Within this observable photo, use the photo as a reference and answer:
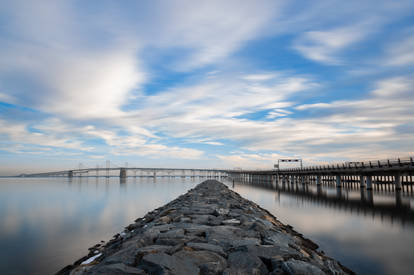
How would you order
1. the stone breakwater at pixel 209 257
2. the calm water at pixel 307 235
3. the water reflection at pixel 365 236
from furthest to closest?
the calm water at pixel 307 235 → the water reflection at pixel 365 236 → the stone breakwater at pixel 209 257

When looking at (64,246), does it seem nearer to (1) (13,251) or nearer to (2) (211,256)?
(1) (13,251)

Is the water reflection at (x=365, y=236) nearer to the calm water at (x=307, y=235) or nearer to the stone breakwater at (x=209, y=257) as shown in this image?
the calm water at (x=307, y=235)

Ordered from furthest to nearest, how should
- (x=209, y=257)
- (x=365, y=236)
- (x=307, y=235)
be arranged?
1. (x=307, y=235)
2. (x=365, y=236)
3. (x=209, y=257)

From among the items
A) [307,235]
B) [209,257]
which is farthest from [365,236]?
[209,257]

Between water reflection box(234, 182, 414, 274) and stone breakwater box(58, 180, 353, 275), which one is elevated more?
stone breakwater box(58, 180, 353, 275)

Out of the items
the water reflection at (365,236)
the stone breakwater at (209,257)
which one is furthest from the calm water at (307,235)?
the stone breakwater at (209,257)

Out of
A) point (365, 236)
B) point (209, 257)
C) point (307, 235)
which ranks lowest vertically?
point (307, 235)

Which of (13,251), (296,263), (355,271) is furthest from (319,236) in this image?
(13,251)

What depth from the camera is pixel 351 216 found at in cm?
1777

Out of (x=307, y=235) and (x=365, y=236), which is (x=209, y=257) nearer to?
(x=307, y=235)

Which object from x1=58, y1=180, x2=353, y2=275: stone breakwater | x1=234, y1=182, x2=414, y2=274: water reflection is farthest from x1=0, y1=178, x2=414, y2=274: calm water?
x1=58, y1=180, x2=353, y2=275: stone breakwater

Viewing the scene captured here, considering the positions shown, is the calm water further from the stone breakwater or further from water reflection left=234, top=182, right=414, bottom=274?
the stone breakwater

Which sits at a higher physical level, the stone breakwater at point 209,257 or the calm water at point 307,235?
the stone breakwater at point 209,257

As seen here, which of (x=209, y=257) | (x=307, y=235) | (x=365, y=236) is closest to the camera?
(x=209, y=257)
